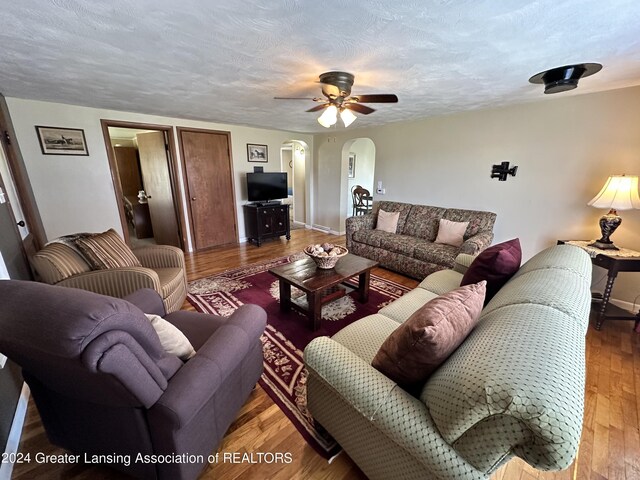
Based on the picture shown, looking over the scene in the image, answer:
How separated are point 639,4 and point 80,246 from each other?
3582 mm

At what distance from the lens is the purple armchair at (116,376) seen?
705mm

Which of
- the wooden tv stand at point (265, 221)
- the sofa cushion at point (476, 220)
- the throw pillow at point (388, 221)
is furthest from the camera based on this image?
the wooden tv stand at point (265, 221)

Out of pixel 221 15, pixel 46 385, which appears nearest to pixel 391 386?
pixel 46 385

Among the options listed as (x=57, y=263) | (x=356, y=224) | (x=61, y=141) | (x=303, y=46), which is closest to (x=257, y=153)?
(x=356, y=224)

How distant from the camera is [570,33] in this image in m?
1.40

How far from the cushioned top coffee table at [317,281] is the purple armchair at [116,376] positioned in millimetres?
850

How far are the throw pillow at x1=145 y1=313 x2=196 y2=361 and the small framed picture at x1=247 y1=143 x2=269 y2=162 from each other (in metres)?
4.09

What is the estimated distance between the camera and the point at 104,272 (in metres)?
1.90

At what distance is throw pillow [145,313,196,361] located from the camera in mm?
1112

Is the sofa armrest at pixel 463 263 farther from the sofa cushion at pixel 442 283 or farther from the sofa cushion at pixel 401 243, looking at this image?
the sofa cushion at pixel 401 243

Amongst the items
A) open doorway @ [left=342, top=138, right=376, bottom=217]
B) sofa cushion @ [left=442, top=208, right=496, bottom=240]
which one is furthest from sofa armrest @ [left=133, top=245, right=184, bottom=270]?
open doorway @ [left=342, top=138, right=376, bottom=217]

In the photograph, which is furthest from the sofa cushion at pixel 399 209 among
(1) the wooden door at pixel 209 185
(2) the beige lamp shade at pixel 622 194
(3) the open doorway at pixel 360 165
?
(1) the wooden door at pixel 209 185

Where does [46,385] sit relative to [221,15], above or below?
below

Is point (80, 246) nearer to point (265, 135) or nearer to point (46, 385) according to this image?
point (46, 385)
